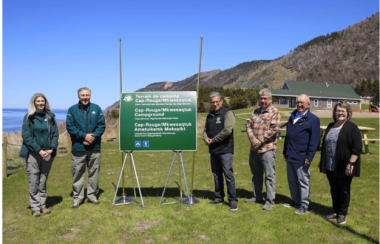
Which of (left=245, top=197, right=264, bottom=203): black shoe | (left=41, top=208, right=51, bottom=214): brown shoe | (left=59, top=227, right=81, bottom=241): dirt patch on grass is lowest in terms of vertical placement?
(left=59, top=227, right=81, bottom=241): dirt patch on grass

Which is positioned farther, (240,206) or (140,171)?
(140,171)

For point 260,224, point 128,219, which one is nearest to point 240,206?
point 260,224

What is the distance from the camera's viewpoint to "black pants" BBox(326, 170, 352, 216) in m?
4.66

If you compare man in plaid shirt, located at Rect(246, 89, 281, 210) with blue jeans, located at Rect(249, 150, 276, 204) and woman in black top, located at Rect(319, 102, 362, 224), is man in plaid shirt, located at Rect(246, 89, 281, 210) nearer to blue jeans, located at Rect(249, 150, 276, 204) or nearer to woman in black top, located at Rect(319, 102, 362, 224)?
blue jeans, located at Rect(249, 150, 276, 204)

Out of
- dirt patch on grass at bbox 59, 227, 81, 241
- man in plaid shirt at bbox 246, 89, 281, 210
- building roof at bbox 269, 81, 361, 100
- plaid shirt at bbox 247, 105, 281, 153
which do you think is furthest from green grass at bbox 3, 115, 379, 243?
building roof at bbox 269, 81, 361, 100

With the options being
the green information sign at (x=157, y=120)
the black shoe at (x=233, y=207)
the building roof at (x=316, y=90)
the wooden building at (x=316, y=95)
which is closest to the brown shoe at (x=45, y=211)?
the green information sign at (x=157, y=120)

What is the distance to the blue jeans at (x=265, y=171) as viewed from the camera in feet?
17.4

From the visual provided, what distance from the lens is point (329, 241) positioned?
4.17 m

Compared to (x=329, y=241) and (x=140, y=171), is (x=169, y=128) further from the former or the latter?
(x=140, y=171)

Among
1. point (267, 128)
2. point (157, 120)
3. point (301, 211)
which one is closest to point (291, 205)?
point (301, 211)

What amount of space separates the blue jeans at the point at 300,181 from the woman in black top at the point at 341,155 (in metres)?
0.33

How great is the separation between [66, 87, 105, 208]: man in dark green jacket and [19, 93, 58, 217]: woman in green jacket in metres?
0.35

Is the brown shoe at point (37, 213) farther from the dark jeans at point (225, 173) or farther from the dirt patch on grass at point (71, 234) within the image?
the dark jeans at point (225, 173)

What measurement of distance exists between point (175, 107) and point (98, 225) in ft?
7.94
